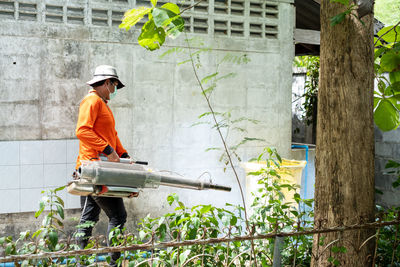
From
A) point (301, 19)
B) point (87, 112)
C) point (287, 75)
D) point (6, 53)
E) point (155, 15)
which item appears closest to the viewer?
point (155, 15)

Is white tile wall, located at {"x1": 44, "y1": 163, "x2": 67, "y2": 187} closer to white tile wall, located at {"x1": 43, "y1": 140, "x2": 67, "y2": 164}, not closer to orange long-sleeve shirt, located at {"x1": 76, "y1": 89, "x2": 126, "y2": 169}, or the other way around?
white tile wall, located at {"x1": 43, "y1": 140, "x2": 67, "y2": 164}

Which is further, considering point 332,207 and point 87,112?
point 87,112

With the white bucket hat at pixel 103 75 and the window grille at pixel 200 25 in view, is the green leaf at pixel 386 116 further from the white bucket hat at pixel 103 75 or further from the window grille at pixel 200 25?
the window grille at pixel 200 25

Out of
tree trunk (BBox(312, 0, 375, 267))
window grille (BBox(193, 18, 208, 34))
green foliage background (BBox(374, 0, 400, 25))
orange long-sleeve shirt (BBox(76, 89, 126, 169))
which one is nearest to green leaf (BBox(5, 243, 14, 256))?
orange long-sleeve shirt (BBox(76, 89, 126, 169))

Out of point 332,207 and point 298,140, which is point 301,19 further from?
point 332,207

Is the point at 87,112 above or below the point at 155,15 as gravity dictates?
below

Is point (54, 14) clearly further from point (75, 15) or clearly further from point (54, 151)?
point (54, 151)

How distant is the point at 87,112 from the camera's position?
4406 mm

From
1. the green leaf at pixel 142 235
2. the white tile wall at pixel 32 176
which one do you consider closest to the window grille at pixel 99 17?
the white tile wall at pixel 32 176

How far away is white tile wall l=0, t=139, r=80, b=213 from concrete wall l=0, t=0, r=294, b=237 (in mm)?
34

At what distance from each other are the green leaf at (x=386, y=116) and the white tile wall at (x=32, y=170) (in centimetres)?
366

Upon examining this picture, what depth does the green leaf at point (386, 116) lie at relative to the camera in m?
3.07

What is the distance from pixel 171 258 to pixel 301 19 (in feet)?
20.0

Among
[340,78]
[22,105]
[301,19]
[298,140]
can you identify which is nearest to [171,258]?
[340,78]
